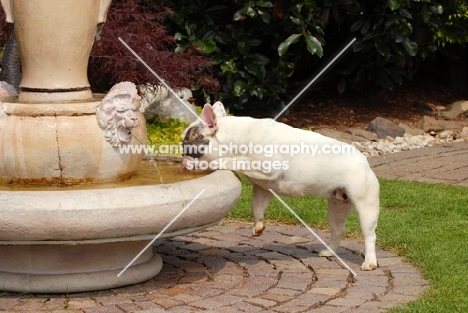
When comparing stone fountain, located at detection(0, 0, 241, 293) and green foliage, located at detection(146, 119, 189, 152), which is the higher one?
stone fountain, located at detection(0, 0, 241, 293)

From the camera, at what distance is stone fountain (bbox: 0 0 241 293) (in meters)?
4.53

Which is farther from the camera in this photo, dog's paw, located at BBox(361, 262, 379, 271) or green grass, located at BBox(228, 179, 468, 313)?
dog's paw, located at BBox(361, 262, 379, 271)

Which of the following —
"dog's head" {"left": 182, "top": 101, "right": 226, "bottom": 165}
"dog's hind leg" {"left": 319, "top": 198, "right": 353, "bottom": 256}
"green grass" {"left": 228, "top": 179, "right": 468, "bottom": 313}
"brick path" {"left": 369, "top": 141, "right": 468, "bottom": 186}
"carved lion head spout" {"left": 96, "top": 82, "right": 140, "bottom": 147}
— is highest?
"carved lion head spout" {"left": 96, "top": 82, "right": 140, "bottom": 147}

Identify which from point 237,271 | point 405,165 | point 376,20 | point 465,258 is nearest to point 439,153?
point 405,165

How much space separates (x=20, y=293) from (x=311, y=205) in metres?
2.95

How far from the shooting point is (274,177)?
525 centimetres

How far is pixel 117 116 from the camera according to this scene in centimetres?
511

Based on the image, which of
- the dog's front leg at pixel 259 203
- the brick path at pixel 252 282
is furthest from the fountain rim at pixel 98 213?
the dog's front leg at pixel 259 203

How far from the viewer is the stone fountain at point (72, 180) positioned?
453cm

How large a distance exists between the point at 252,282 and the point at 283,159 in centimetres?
73

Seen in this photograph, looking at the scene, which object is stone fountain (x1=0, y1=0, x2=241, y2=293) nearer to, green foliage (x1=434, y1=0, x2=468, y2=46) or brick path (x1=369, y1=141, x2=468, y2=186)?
brick path (x1=369, y1=141, x2=468, y2=186)

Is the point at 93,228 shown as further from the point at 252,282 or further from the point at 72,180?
the point at 252,282

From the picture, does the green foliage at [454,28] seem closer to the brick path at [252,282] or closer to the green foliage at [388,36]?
the green foliage at [388,36]

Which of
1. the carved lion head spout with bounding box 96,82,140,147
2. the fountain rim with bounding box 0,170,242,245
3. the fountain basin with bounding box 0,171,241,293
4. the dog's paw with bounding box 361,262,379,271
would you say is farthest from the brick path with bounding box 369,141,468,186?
the fountain rim with bounding box 0,170,242,245
